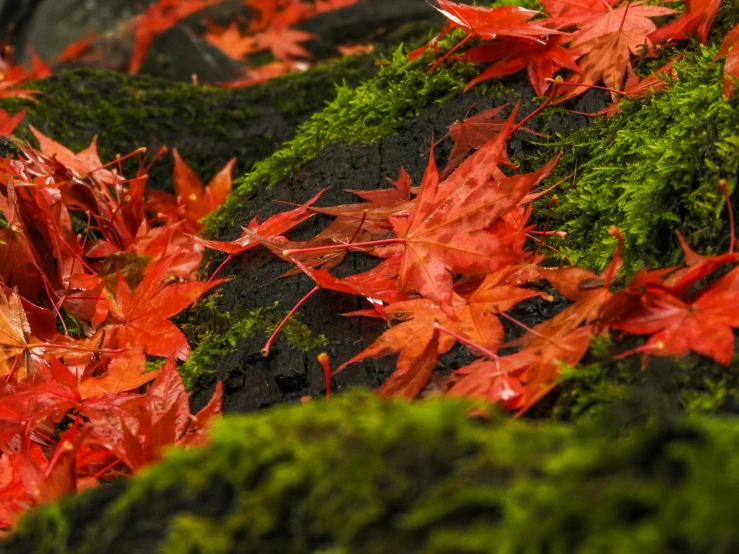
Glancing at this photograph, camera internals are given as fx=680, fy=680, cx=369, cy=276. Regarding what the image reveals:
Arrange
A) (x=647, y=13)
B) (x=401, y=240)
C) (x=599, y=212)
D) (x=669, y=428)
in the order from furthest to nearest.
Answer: (x=647, y=13)
(x=599, y=212)
(x=401, y=240)
(x=669, y=428)

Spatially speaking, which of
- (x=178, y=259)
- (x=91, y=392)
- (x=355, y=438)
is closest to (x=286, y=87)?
(x=178, y=259)

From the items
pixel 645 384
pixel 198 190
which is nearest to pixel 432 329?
pixel 645 384

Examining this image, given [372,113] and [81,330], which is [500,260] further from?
[81,330]

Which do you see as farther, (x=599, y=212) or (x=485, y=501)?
(x=599, y=212)

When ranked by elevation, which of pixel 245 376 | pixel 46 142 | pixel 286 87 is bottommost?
pixel 245 376

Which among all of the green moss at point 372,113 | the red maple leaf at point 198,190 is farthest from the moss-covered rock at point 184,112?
the green moss at point 372,113

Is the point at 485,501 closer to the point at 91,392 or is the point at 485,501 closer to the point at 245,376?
the point at 245,376
